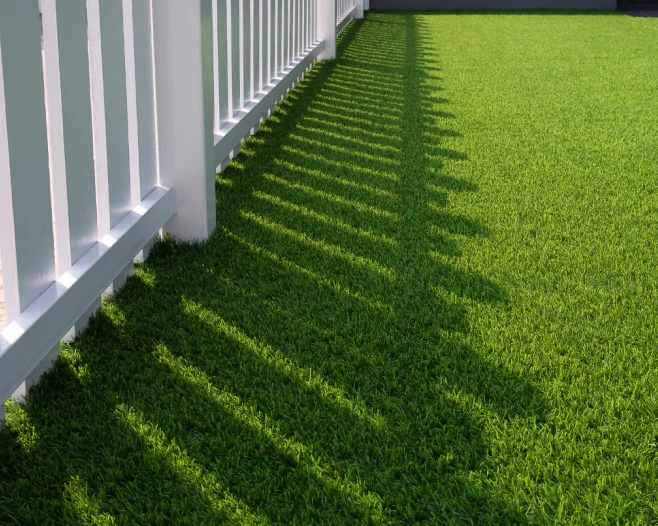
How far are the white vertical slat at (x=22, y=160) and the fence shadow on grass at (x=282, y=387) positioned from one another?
1.04 feet

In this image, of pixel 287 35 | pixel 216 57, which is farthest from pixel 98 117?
pixel 287 35

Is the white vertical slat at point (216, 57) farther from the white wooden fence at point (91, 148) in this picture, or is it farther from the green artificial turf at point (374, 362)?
the green artificial turf at point (374, 362)

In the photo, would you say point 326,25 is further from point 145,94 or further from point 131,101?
point 131,101

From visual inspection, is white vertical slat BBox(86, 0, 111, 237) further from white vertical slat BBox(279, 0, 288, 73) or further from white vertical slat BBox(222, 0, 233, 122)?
white vertical slat BBox(279, 0, 288, 73)

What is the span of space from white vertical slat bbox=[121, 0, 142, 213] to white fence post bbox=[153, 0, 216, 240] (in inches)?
9.4

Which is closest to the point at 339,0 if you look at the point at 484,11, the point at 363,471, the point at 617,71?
the point at 617,71

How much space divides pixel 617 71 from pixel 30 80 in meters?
7.07

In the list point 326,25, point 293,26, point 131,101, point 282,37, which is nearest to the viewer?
point 131,101

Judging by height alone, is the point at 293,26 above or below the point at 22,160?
below

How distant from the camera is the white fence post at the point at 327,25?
26.3ft

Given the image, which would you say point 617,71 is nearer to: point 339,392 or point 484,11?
point 339,392

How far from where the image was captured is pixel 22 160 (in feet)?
6.06

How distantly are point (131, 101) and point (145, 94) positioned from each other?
0.12 meters

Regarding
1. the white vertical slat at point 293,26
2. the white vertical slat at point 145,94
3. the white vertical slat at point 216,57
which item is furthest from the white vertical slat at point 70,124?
the white vertical slat at point 293,26
